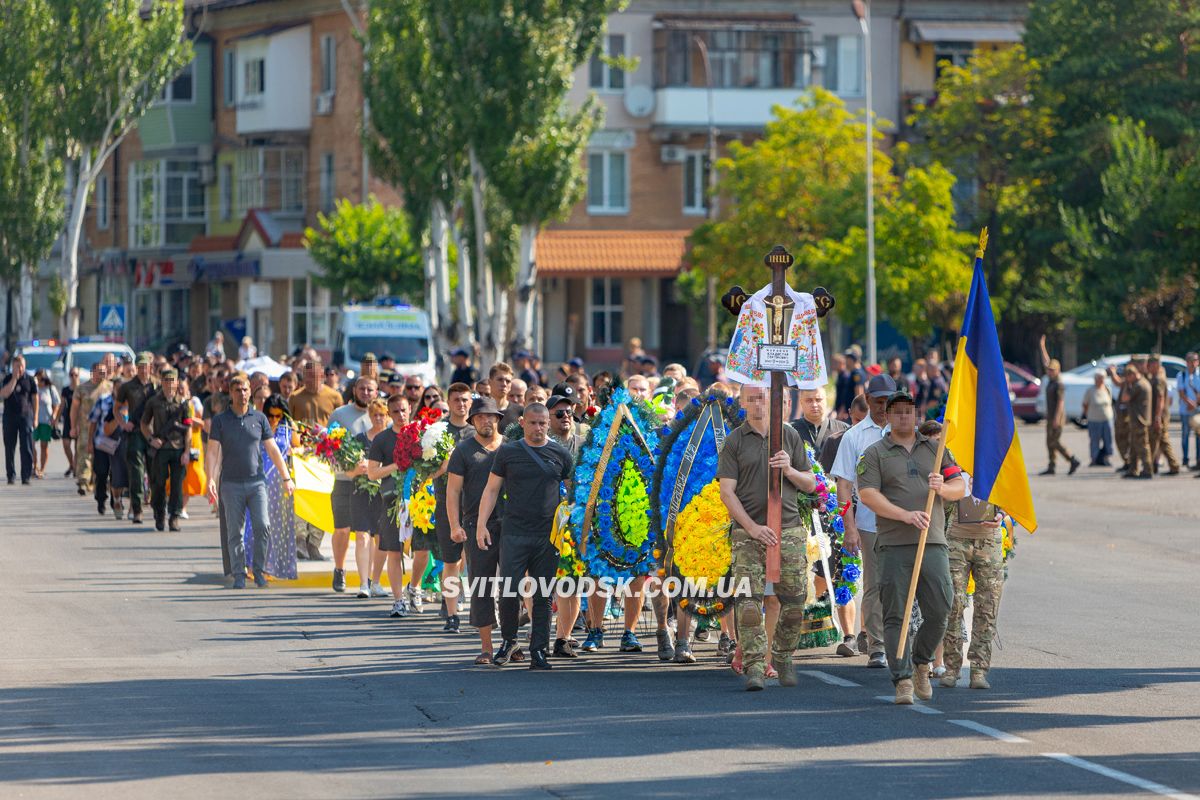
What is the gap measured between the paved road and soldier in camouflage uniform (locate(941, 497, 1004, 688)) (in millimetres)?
203

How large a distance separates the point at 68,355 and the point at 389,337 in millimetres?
6567

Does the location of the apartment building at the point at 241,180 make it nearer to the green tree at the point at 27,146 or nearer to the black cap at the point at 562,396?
the green tree at the point at 27,146

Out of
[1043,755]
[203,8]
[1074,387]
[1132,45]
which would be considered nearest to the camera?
[1043,755]

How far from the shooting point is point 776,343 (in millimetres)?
12906

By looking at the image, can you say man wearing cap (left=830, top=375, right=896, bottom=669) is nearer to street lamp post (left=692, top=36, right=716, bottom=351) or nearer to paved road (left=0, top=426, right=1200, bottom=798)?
paved road (left=0, top=426, right=1200, bottom=798)

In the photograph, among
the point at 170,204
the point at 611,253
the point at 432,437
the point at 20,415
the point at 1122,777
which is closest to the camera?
the point at 1122,777

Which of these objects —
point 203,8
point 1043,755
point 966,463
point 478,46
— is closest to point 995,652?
point 966,463

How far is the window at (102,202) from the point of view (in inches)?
2881

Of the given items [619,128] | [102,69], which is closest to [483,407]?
[102,69]

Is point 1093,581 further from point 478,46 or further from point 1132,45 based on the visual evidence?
point 1132,45

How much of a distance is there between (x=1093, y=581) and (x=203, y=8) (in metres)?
52.9

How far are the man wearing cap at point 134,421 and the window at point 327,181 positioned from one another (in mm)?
40723

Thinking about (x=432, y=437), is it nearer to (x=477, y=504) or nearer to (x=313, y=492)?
(x=477, y=504)

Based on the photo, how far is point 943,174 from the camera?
48.3 m
